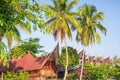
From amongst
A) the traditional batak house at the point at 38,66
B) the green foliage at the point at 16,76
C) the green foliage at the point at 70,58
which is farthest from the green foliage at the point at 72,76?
the green foliage at the point at 16,76

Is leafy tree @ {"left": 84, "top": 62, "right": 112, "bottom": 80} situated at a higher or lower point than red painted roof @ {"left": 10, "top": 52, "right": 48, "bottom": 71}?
lower

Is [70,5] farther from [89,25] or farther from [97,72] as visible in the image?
[97,72]

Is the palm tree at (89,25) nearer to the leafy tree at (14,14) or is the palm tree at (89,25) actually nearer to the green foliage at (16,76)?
the green foliage at (16,76)

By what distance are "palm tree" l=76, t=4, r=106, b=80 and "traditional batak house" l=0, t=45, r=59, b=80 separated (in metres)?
4.81

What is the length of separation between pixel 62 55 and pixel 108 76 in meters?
9.37

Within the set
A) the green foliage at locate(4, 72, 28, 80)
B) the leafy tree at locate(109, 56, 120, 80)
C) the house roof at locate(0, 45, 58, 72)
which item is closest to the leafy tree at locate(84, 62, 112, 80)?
the leafy tree at locate(109, 56, 120, 80)

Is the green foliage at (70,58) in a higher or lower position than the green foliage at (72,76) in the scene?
higher

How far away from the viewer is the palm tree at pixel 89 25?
4853cm

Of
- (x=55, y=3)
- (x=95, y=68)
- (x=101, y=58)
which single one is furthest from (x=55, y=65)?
(x=101, y=58)

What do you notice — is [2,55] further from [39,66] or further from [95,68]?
[95,68]

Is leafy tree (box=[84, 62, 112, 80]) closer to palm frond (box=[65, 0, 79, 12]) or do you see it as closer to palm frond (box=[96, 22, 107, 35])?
palm frond (box=[96, 22, 107, 35])

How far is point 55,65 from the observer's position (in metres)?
50.7

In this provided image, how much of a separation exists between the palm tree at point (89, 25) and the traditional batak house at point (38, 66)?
4814 mm

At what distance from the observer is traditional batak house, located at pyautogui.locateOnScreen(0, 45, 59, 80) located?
4709 centimetres
